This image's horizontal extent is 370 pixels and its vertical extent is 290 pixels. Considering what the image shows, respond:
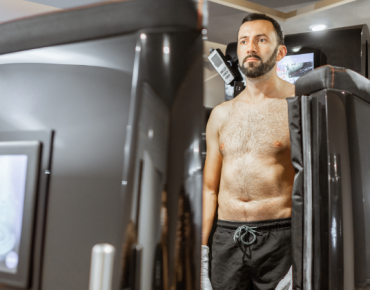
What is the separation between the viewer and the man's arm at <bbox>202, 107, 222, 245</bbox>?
1.68 m

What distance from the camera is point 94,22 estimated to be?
270mm

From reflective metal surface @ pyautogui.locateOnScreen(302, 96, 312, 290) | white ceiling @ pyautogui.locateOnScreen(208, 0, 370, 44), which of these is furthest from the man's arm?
white ceiling @ pyautogui.locateOnScreen(208, 0, 370, 44)

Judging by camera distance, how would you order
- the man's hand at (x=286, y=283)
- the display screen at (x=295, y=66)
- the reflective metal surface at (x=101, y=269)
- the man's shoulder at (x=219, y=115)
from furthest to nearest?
the display screen at (x=295, y=66)
the man's shoulder at (x=219, y=115)
the man's hand at (x=286, y=283)
the reflective metal surface at (x=101, y=269)

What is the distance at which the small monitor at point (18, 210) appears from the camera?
259 millimetres

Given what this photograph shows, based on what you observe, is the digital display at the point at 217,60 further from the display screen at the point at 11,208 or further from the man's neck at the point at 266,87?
the display screen at the point at 11,208

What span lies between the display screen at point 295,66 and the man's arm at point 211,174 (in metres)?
0.91

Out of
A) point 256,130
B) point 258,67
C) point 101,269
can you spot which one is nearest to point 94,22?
point 101,269

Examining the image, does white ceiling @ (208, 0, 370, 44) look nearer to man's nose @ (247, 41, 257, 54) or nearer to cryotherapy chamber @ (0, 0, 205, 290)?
man's nose @ (247, 41, 257, 54)

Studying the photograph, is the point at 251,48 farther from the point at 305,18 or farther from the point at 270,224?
the point at 305,18

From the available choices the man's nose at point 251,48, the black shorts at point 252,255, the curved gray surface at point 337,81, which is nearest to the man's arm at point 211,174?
the black shorts at point 252,255

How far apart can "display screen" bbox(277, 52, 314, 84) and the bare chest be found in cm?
85

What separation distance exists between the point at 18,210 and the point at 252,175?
4.57 feet

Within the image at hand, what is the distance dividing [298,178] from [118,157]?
820mm

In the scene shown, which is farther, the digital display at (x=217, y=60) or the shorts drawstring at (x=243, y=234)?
the digital display at (x=217, y=60)
